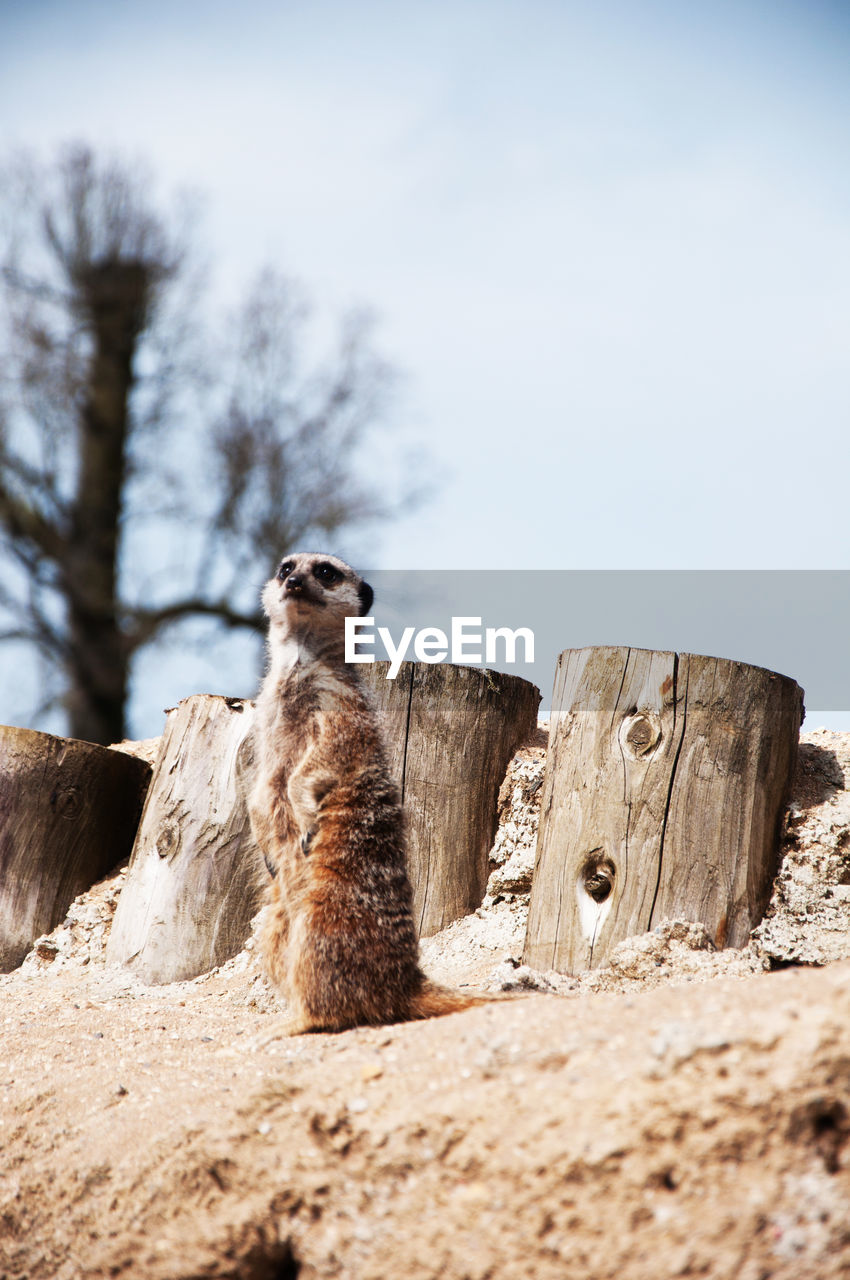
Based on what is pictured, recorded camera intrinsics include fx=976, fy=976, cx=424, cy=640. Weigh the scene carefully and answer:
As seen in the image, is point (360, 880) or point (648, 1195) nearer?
point (648, 1195)

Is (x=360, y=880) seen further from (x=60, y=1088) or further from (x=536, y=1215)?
(x=536, y=1215)

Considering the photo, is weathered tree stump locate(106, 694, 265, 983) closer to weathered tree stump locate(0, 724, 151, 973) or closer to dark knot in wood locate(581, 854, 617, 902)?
weathered tree stump locate(0, 724, 151, 973)

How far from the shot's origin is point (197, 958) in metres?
4.09

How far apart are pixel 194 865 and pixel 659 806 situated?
2.00 m

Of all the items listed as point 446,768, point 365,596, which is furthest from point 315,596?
point 446,768

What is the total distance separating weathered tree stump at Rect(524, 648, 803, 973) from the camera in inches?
134

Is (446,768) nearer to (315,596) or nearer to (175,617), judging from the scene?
(315,596)

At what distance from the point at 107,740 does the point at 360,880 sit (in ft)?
26.7

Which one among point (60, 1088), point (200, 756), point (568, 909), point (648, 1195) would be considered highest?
point (200, 756)

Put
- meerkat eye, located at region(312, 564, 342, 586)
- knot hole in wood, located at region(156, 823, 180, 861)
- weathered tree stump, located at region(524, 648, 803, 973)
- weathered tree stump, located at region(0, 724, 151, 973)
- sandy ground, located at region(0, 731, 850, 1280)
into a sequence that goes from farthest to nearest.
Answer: weathered tree stump, located at region(0, 724, 151, 973) < knot hole in wood, located at region(156, 823, 180, 861) < meerkat eye, located at region(312, 564, 342, 586) < weathered tree stump, located at region(524, 648, 803, 973) < sandy ground, located at region(0, 731, 850, 1280)

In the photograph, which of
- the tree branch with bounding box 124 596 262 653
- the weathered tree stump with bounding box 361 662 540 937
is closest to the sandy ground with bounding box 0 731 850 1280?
the weathered tree stump with bounding box 361 662 540 937

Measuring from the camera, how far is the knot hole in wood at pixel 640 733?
3.52 metres

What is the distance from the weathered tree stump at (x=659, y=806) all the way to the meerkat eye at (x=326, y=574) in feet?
3.41

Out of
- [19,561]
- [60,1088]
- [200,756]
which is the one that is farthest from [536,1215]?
[19,561]
